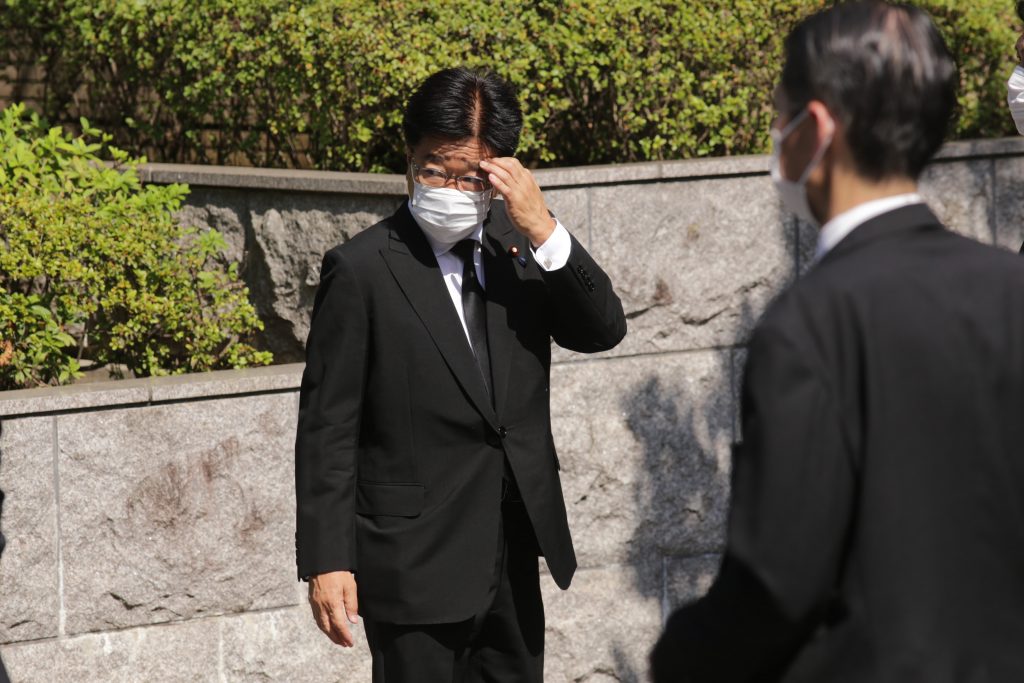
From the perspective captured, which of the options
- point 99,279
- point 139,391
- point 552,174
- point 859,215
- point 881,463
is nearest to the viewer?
point 881,463

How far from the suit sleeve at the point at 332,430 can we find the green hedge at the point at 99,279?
1.89 metres

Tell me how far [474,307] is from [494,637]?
90cm

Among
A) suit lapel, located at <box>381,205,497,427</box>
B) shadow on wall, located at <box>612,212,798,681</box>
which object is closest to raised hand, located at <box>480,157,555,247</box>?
suit lapel, located at <box>381,205,497,427</box>

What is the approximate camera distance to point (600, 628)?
214 inches

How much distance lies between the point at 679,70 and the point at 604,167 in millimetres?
901

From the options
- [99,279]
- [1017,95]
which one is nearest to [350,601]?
[99,279]

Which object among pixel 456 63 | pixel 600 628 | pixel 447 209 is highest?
pixel 456 63

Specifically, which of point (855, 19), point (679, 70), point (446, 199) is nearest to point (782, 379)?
point (855, 19)

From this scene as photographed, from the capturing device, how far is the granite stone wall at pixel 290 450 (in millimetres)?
4750

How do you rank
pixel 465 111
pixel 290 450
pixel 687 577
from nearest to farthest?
pixel 465 111 → pixel 290 450 → pixel 687 577

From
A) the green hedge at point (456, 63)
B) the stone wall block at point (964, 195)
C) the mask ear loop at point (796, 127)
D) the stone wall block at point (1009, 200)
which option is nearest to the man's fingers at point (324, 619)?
the mask ear loop at point (796, 127)

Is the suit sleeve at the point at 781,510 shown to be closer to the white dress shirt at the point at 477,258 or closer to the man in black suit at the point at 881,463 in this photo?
the man in black suit at the point at 881,463

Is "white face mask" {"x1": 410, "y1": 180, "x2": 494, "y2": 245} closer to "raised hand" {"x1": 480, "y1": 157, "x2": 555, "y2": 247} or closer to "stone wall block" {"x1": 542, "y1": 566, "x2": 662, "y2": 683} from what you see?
"raised hand" {"x1": 480, "y1": 157, "x2": 555, "y2": 247}

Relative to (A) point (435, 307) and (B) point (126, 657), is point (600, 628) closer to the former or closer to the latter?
(B) point (126, 657)
